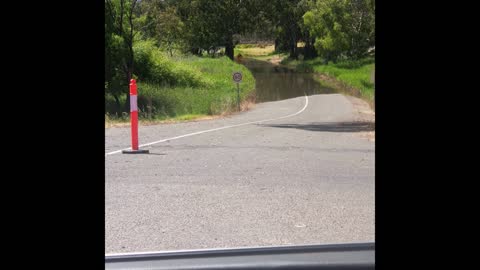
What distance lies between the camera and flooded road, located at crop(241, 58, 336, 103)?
45406 mm

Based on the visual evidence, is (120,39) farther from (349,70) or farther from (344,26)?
(349,70)

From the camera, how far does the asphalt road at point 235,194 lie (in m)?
6.05

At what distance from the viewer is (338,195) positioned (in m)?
8.05

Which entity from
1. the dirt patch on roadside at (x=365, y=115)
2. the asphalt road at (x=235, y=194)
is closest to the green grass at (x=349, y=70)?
the dirt patch on roadside at (x=365, y=115)

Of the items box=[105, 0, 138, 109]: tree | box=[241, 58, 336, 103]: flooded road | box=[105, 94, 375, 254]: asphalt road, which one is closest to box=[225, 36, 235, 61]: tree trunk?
box=[241, 58, 336, 103]: flooded road

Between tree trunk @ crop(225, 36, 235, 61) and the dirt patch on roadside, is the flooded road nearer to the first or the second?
tree trunk @ crop(225, 36, 235, 61)

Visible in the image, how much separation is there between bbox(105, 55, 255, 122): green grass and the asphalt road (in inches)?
332

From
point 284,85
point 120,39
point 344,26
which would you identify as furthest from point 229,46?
point 120,39

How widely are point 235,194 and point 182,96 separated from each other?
23036 mm

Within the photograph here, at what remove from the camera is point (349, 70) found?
57.6 metres

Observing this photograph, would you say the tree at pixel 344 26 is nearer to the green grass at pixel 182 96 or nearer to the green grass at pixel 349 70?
the green grass at pixel 349 70

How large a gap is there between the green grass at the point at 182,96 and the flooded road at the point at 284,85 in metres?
1.79
